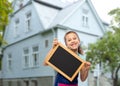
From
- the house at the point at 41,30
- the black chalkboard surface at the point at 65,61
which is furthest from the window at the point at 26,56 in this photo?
the black chalkboard surface at the point at 65,61

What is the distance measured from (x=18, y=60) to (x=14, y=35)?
8.25 ft

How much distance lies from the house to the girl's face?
16637 millimetres

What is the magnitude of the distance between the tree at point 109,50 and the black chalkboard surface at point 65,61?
11.5 metres

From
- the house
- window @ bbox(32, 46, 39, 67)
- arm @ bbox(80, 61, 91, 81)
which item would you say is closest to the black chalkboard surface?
arm @ bbox(80, 61, 91, 81)

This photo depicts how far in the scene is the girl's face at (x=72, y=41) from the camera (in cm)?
350

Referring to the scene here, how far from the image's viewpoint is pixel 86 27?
76.7 ft

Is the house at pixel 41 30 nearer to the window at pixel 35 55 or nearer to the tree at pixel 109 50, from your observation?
the window at pixel 35 55

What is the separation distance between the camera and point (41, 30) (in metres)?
22.5

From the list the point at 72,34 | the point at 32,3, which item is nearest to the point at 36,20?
the point at 32,3

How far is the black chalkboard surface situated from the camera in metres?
3.29

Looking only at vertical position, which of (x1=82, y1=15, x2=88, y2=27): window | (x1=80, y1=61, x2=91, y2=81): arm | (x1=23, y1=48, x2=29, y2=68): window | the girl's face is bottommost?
(x1=80, y1=61, x2=91, y2=81): arm

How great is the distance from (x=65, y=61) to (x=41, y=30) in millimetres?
19268

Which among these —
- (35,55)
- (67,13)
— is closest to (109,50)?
(67,13)

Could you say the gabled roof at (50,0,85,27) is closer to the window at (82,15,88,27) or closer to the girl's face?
the window at (82,15,88,27)
